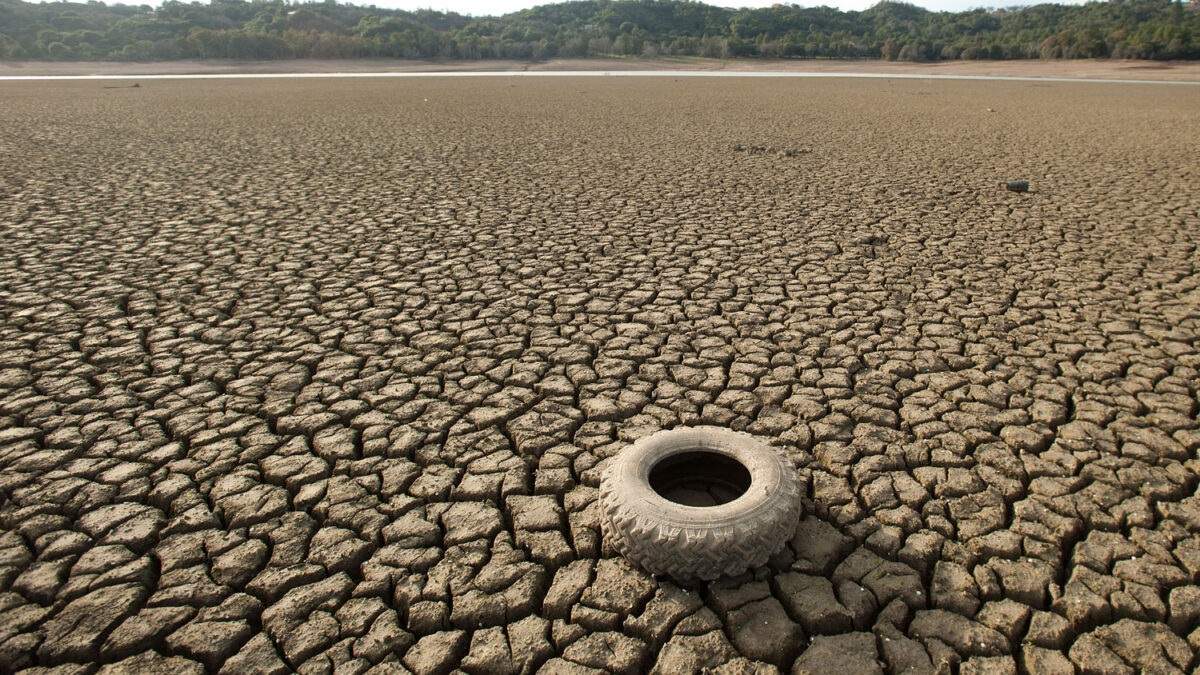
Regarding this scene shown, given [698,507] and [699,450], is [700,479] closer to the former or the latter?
[699,450]

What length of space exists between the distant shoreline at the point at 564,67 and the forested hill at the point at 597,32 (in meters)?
2.76

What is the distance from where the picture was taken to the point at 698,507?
7.87 feet

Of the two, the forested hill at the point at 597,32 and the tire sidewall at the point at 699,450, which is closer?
the tire sidewall at the point at 699,450

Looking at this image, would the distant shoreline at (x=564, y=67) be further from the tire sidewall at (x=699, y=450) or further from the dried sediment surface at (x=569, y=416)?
the tire sidewall at (x=699, y=450)

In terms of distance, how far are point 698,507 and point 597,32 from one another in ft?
237

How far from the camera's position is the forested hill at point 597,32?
45344 mm

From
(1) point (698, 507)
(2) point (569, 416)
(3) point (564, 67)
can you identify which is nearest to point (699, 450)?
(1) point (698, 507)

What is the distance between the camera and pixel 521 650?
204cm

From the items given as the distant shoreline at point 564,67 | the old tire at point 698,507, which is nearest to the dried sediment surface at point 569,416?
the old tire at point 698,507

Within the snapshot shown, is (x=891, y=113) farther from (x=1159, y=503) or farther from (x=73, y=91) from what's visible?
(x=73, y=91)

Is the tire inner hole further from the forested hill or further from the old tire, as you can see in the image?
A: the forested hill

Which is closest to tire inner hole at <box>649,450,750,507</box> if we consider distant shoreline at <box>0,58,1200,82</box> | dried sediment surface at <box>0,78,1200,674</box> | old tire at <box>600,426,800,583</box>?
old tire at <box>600,426,800,583</box>

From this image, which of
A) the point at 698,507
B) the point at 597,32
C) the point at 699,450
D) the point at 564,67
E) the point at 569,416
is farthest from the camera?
the point at 597,32

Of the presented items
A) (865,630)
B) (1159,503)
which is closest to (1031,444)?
(1159,503)
